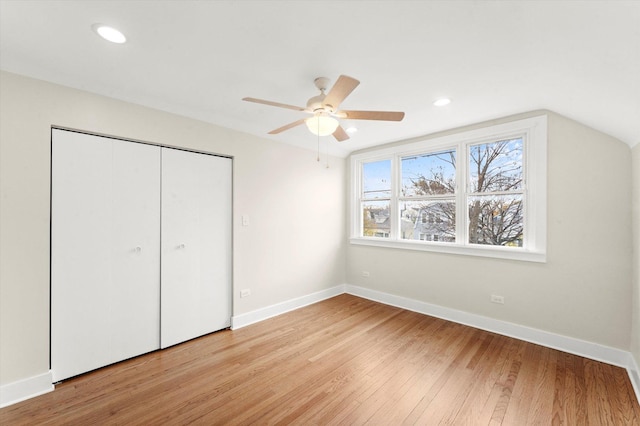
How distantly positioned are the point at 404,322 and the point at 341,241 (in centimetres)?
171

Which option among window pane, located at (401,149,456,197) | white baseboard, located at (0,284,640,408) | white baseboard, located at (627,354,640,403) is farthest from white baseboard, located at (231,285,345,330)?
white baseboard, located at (627,354,640,403)

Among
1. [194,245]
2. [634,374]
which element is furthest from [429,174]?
[194,245]

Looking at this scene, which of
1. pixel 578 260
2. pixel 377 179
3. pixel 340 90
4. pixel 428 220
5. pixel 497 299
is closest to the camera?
pixel 340 90

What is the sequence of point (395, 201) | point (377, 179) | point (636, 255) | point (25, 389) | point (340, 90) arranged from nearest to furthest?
point (340, 90), point (25, 389), point (636, 255), point (395, 201), point (377, 179)

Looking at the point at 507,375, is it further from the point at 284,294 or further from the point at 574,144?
the point at 284,294

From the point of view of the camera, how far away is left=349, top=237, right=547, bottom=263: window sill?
286cm

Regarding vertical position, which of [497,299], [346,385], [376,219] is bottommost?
[346,385]

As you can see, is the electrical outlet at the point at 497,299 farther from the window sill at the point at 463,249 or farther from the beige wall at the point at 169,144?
the beige wall at the point at 169,144

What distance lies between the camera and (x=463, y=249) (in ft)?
11.0

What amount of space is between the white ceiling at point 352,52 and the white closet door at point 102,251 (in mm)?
579

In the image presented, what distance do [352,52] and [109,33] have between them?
1.49 m

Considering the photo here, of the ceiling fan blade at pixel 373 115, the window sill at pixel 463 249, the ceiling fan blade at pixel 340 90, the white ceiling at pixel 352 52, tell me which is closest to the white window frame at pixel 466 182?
the window sill at pixel 463 249

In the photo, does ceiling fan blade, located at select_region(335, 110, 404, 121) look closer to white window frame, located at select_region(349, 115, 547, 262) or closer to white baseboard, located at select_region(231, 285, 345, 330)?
white window frame, located at select_region(349, 115, 547, 262)

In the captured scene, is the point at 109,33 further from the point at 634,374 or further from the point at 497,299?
the point at 634,374
